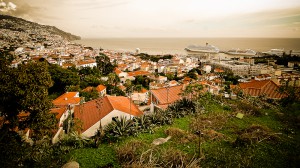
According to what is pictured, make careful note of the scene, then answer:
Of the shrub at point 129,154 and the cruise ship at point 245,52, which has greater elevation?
the cruise ship at point 245,52

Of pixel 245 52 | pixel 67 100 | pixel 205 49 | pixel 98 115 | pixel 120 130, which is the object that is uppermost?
pixel 205 49

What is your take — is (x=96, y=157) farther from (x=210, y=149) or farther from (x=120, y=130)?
(x=210, y=149)

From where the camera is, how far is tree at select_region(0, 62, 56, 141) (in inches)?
314

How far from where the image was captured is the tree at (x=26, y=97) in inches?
314

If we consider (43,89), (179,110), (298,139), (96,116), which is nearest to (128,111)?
(96,116)

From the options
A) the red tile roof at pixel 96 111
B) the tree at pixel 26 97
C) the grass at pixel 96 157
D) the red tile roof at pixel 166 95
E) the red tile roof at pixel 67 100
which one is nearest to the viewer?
the grass at pixel 96 157

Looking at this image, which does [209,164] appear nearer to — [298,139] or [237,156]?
[237,156]

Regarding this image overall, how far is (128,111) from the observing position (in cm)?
1362

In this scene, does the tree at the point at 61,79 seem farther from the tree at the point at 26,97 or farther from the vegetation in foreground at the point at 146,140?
the tree at the point at 26,97

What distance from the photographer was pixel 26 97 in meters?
8.18

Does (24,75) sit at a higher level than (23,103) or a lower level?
higher

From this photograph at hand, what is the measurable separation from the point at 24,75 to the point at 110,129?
167 inches

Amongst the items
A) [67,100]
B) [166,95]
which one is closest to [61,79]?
[67,100]

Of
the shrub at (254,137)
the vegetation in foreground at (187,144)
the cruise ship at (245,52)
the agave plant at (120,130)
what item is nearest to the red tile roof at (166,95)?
the vegetation in foreground at (187,144)
